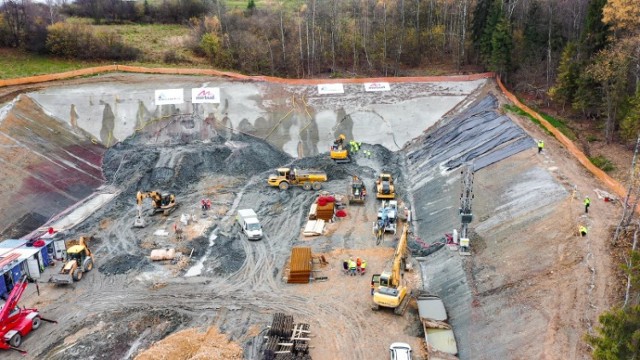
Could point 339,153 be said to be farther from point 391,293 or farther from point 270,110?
point 391,293

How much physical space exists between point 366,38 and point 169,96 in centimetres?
2254

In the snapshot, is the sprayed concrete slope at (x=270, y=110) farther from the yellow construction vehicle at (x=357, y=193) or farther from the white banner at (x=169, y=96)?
the yellow construction vehicle at (x=357, y=193)

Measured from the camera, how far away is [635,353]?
12203 mm

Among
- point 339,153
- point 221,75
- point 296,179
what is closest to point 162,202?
point 296,179

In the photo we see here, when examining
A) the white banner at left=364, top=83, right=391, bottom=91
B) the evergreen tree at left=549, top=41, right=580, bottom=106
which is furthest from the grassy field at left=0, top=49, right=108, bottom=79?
the evergreen tree at left=549, top=41, right=580, bottom=106

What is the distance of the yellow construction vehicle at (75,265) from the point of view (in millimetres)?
26344

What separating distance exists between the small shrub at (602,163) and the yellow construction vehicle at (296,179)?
706 inches

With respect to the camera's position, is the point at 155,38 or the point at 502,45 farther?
the point at 155,38

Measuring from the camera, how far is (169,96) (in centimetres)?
4809

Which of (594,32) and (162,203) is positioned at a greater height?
(594,32)

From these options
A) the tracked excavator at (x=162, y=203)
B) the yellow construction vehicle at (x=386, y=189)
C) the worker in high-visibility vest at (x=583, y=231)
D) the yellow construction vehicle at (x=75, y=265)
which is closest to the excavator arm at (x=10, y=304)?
the yellow construction vehicle at (x=75, y=265)

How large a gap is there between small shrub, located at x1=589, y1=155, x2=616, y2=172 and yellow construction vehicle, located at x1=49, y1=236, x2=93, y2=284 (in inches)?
1200

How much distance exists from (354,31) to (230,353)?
44.3m

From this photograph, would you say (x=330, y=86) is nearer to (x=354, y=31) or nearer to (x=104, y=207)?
(x=354, y=31)
